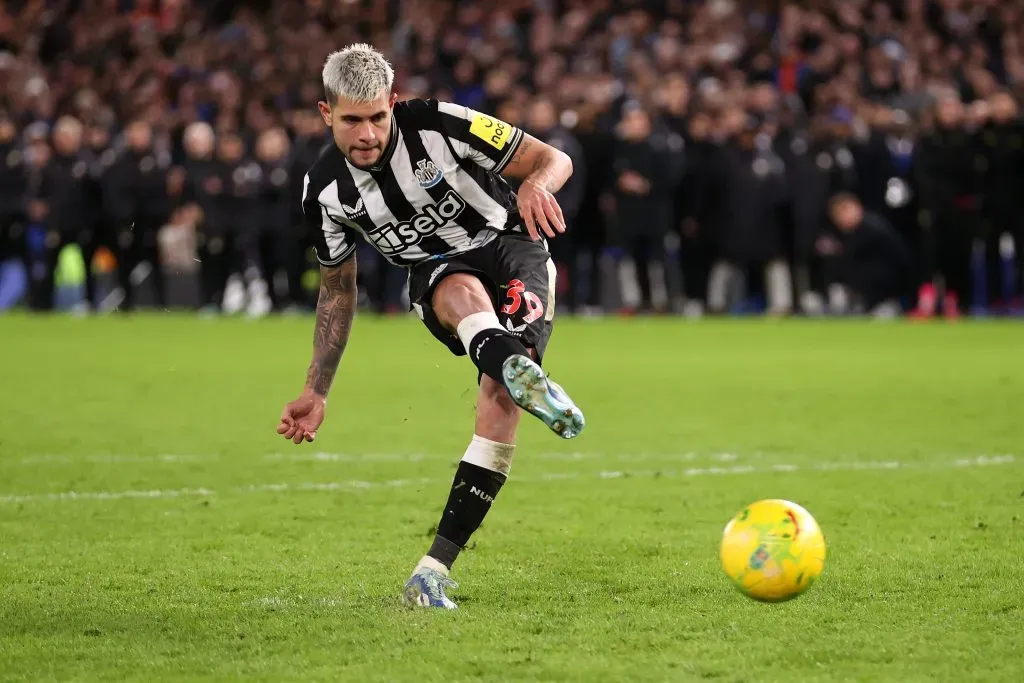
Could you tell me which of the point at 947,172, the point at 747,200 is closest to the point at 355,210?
the point at 747,200

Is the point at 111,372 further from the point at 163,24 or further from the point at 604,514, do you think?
the point at 163,24

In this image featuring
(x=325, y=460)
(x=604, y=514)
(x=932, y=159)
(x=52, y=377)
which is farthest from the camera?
(x=932, y=159)

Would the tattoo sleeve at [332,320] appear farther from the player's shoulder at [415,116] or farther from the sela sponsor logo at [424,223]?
the player's shoulder at [415,116]

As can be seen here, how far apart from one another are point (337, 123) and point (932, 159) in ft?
47.6

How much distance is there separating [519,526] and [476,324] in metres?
1.48

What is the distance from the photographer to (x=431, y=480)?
23.6 feet

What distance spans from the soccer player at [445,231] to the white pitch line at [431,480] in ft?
5.72

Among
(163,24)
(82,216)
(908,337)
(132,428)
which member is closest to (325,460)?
(132,428)

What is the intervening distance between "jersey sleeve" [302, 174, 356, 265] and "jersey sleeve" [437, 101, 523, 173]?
45 centimetres

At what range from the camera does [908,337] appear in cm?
1550

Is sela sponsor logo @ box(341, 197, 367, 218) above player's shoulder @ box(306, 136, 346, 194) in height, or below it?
below

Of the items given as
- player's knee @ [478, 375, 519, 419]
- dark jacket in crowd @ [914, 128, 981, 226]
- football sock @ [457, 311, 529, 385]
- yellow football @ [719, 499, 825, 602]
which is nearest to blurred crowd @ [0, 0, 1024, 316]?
dark jacket in crowd @ [914, 128, 981, 226]

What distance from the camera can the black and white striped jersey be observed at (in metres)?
5.08

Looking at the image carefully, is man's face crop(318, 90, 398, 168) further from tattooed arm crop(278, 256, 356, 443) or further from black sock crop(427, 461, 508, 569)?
black sock crop(427, 461, 508, 569)
